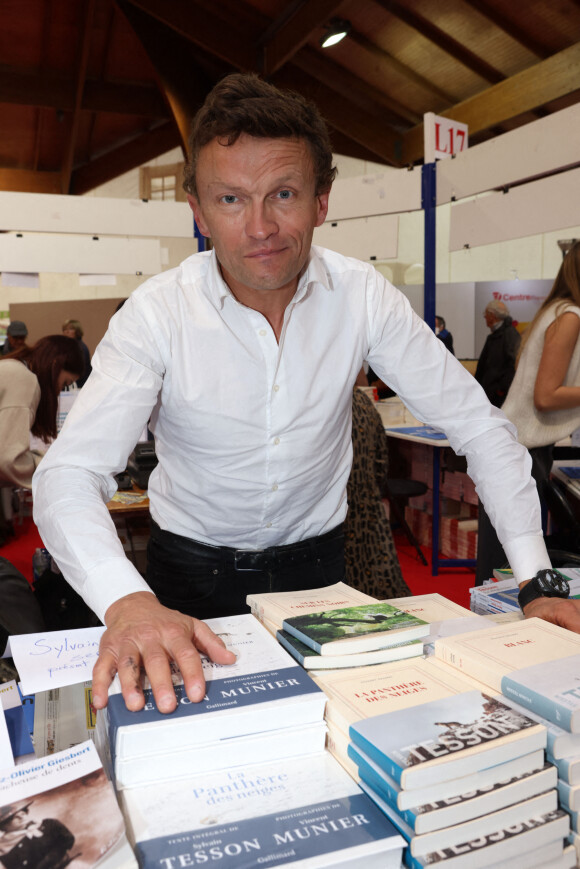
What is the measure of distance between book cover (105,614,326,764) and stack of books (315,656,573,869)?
47mm

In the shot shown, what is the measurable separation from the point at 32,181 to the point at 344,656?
1127 centimetres

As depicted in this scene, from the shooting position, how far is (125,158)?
33.9 feet

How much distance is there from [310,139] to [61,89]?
8207 mm

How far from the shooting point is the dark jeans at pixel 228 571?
1.52m

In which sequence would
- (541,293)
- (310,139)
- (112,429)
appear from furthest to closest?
(541,293) < (310,139) < (112,429)

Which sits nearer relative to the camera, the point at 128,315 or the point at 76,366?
the point at 128,315

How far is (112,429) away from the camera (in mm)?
1208

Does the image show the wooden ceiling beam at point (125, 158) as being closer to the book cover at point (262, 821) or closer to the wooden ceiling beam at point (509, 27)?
the wooden ceiling beam at point (509, 27)

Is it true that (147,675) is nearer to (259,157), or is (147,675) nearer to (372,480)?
(259,157)

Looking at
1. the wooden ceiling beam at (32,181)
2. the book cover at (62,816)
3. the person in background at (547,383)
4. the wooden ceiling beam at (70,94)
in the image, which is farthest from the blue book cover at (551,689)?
the wooden ceiling beam at (32,181)

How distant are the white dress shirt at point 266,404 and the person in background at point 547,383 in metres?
1.27

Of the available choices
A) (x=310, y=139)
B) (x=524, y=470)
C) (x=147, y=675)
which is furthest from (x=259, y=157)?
(x=147, y=675)

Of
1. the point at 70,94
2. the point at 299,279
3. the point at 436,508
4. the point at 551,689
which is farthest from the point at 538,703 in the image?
the point at 70,94

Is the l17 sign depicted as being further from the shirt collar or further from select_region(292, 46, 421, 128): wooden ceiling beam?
select_region(292, 46, 421, 128): wooden ceiling beam
